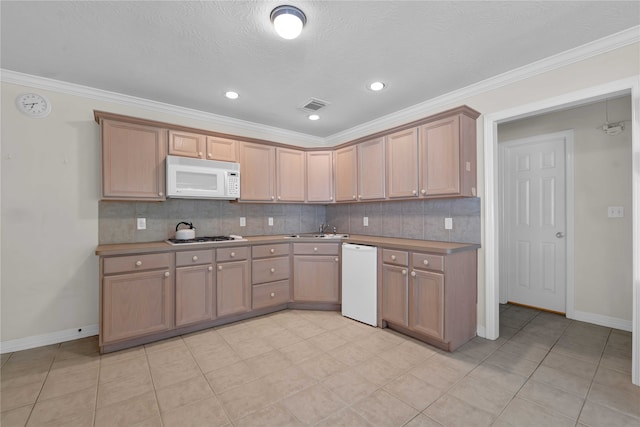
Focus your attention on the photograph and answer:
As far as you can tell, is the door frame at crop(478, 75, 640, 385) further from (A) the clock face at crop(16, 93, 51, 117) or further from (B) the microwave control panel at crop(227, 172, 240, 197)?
(A) the clock face at crop(16, 93, 51, 117)

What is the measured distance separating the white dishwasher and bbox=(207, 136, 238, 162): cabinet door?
1.75 metres

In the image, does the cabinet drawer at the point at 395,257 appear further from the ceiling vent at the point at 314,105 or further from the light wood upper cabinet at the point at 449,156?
the ceiling vent at the point at 314,105

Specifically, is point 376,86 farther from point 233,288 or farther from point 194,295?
point 194,295

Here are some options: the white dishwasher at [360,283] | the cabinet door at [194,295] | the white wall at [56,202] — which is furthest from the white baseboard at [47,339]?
the white dishwasher at [360,283]

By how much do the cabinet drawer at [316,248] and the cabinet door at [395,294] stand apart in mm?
750

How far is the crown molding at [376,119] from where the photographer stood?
2184mm

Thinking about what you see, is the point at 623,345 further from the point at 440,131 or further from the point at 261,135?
the point at 261,135

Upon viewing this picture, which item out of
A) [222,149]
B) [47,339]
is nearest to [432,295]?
[222,149]

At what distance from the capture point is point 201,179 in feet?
10.4

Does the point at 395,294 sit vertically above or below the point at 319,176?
below

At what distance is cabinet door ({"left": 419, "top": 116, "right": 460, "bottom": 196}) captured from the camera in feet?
8.89

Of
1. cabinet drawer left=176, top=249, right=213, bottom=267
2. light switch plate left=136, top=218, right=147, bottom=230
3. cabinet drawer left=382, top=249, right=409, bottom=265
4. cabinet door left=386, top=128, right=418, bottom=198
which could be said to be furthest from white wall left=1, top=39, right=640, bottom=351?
cabinet drawer left=176, top=249, right=213, bottom=267

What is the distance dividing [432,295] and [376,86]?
6.92 feet

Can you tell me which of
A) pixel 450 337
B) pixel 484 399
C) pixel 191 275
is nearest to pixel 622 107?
pixel 450 337
